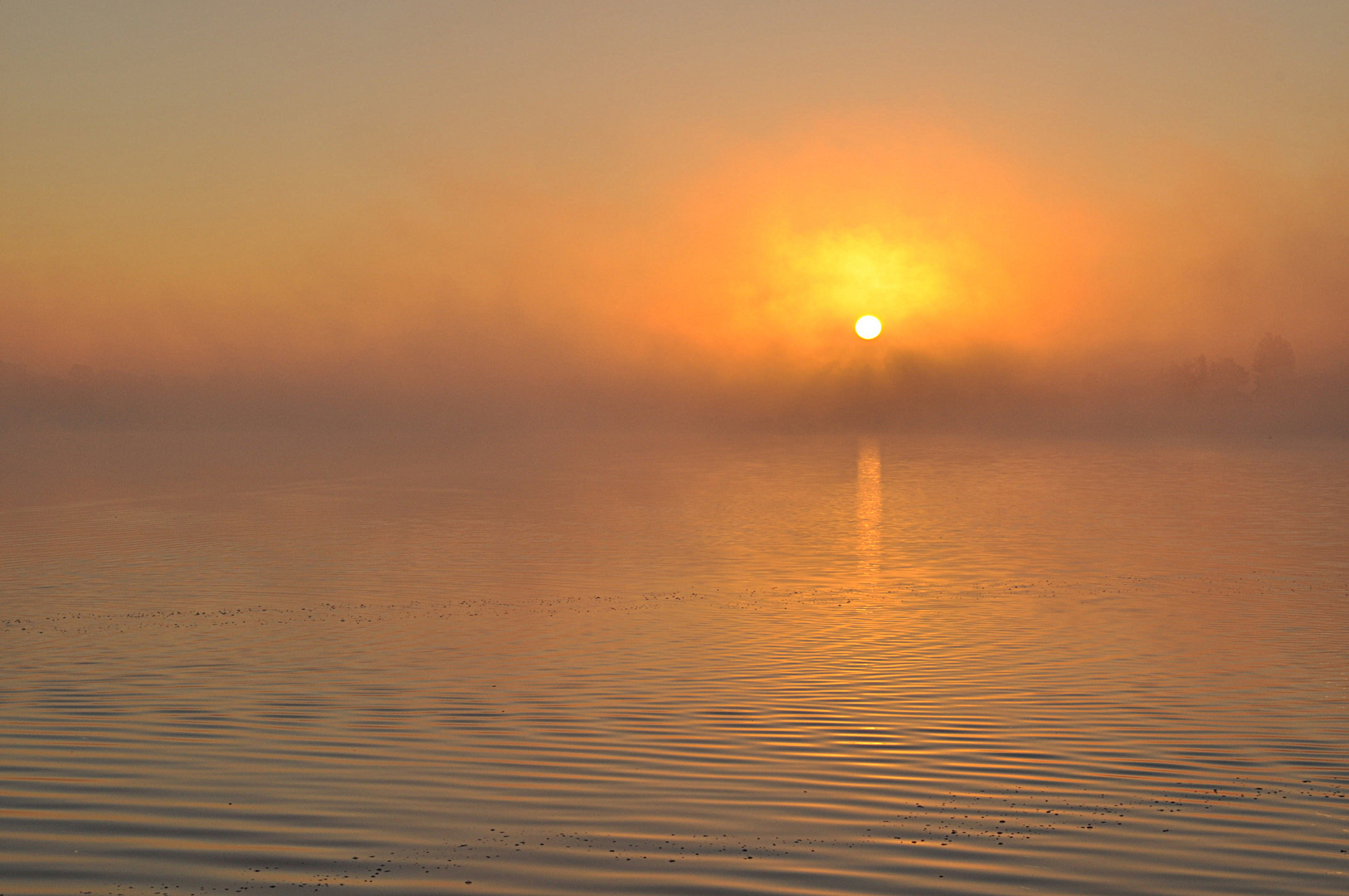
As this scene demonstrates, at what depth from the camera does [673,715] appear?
18.1 meters

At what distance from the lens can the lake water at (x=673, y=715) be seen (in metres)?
11.1

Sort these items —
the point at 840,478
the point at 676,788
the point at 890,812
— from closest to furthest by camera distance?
the point at 890,812, the point at 676,788, the point at 840,478

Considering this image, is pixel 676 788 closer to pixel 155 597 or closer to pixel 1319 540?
pixel 155 597

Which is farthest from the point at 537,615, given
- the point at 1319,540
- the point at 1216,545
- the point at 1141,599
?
the point at 1319,540

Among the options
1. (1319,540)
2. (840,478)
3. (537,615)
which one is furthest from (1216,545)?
(840,478)

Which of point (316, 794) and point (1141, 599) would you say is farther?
point (1141, 599)

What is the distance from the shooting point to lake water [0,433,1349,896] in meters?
11.1

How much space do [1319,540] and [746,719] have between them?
3962 cm

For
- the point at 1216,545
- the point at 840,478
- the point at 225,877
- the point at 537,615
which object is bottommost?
the point at 225,877

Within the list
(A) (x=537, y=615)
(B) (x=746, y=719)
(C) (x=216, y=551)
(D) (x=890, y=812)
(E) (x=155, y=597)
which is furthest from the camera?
(C) (x=216, y=551)

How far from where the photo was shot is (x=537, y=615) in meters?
29.9

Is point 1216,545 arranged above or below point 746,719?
above

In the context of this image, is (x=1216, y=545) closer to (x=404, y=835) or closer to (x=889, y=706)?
(x=889, y=706)

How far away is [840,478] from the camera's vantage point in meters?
107
